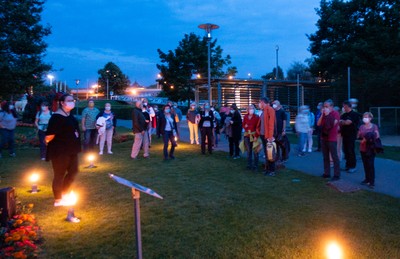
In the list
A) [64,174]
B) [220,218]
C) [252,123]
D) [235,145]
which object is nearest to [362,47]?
[235,145]

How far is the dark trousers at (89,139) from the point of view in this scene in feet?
41.2

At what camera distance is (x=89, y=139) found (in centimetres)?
1273

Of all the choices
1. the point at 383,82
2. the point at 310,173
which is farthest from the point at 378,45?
the point at 310,173

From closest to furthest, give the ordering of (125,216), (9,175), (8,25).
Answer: (125,216) < (9,175) < (8,25)

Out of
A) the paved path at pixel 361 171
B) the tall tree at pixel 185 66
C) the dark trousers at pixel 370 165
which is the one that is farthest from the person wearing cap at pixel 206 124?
the tall tree at pixel 185 66

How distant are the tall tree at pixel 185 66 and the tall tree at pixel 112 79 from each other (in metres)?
50.0

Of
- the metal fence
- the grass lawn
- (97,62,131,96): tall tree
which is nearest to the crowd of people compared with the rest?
the grass lawn

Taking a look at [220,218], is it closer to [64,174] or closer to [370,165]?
[64,174]

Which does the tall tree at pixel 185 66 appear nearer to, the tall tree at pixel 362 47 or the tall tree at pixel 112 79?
the tall tree at pixel 362 47

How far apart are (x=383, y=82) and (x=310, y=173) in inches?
544

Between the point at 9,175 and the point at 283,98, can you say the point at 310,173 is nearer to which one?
the point at 9,175

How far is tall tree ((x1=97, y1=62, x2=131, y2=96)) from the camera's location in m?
82.6

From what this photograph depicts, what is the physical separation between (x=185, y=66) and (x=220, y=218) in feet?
101

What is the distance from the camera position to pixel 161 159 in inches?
463
